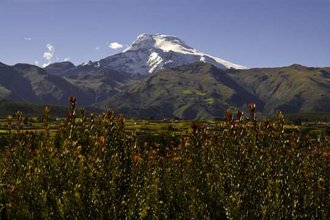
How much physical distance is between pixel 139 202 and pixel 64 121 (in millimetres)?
3370

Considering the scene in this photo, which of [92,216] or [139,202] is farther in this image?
[139,202]

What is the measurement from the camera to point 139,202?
14.5m

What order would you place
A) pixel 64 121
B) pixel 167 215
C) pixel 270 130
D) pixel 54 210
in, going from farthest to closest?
pixel 167 215, pixel 270 130, pixel 64 121, pixel 54 210

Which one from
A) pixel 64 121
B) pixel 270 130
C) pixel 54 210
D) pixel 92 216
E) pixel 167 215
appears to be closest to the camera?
pixel 92 216

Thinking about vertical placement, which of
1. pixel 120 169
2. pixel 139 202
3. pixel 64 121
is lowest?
pixel 139 202

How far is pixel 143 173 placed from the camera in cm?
1614

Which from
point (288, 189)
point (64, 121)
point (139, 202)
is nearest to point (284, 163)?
point (288, 189)

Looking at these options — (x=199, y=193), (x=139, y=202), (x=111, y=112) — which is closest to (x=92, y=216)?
(x=139, y=202)

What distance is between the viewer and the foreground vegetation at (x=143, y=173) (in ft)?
43.8

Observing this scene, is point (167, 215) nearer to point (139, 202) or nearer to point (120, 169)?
point (139, 202)

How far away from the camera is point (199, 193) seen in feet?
52.8

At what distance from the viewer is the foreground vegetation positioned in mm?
13352

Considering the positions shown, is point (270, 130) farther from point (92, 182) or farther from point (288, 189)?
point (92, 182)

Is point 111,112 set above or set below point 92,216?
above
